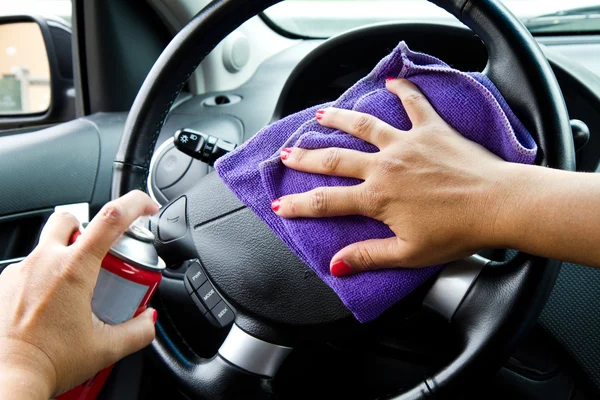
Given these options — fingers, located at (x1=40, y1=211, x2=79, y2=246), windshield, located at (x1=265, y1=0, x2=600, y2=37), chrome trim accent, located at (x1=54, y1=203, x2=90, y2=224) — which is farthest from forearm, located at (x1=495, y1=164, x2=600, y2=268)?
chrome trim accent, located at (x1=54, y1=203, x2=90, y2=224)

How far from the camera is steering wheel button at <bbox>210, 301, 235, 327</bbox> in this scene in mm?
742

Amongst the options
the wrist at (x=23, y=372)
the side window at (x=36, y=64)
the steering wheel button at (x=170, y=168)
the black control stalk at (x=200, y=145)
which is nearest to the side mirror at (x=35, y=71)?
the side window at (x=36, y=64)

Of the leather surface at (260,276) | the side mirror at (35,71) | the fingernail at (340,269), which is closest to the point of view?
the fingernail at (340,269)

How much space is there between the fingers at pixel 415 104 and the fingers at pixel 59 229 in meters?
0.38

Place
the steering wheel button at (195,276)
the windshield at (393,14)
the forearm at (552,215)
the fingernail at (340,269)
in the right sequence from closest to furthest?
the forearm at (552,215) → the fingernail at (340,269) → the steering wheel button at (195,276) → the windshield at (393,14)

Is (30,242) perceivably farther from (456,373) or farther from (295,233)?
(456,373)

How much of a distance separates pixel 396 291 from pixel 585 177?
21cm

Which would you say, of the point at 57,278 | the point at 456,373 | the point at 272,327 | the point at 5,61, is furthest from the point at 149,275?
the point at 5,61

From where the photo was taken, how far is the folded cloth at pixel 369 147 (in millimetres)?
562

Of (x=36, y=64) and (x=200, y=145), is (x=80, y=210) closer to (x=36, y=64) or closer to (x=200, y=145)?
(x=200, y=145)

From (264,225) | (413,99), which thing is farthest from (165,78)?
(413,99)

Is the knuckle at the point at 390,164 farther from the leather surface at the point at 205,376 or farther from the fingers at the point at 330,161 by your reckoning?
the leather surface at the point at 205,376

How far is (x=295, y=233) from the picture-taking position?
60 centimetres

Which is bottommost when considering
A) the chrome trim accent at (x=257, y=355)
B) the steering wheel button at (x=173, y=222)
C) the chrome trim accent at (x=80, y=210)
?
the chrome trim accent at (x=80, y=210)
